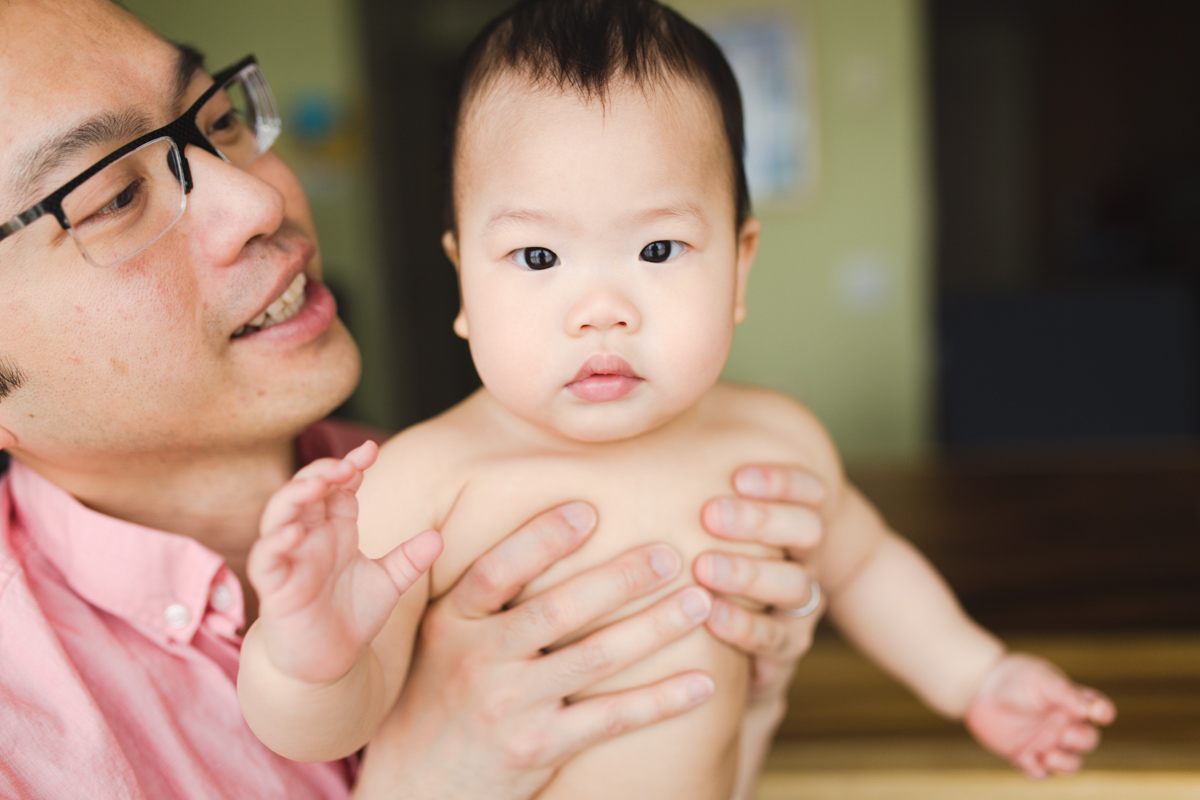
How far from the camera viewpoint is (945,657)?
1.12 metres

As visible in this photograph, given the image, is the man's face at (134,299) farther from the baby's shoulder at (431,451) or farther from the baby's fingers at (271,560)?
the baby's fingers at (271,560)

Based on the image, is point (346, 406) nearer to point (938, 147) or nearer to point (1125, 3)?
point (938, 147)

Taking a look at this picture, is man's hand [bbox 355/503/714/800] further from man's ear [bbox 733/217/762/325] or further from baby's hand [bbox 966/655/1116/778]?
baby's hand [bbox 966/655/1116/778]

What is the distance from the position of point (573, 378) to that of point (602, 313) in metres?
0.08

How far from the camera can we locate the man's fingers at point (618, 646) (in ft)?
2.95

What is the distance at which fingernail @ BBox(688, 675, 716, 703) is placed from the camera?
894 millimetres

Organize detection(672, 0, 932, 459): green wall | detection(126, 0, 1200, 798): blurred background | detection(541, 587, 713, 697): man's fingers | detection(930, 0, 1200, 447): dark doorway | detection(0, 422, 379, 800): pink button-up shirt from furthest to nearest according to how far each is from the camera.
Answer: detection(930, 0, 1200, 447): dark doorway
detection(672, 0, 932, 459): green wall
detection(126, 0, 1200, 798): blurred background
detection(541, 587, 713, 697): man's fingers
detection(0, 422, 379, 800): pink button-up shirt

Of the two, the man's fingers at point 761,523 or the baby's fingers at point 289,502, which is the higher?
the baby's fingers at point 289,502

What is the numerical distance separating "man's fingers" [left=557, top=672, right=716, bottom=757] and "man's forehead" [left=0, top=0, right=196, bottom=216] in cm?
75

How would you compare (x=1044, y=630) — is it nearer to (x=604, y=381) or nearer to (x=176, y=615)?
(x=604, y=381)

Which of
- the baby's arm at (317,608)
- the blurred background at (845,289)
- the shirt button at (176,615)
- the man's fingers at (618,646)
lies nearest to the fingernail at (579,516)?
the man's fingers at (618,646)

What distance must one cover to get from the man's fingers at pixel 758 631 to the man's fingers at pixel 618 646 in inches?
1.8

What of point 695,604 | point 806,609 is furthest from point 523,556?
point 806,609

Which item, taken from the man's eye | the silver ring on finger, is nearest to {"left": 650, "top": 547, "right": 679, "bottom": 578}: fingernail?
the silver ring on finger
